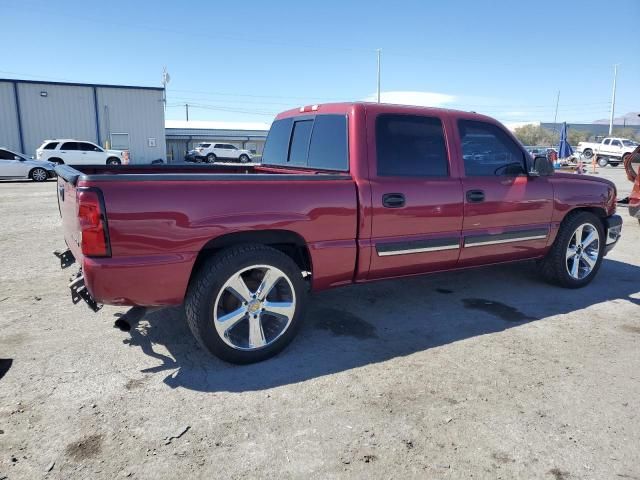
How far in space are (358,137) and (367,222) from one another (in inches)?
26.9

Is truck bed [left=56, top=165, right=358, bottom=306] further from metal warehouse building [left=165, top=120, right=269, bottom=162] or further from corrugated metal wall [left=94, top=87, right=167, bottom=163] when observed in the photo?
metal warehouse building [left=165, top=120, right=269, bottom=162]

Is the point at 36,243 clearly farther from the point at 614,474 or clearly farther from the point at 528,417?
the point at 614,474

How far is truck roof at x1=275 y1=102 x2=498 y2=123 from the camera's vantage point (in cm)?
386

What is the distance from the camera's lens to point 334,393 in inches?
118

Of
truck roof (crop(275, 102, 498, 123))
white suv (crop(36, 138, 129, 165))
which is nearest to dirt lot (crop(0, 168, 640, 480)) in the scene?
truck roof (crop(275, 102, 498, 123))

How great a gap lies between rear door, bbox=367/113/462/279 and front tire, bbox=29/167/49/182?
1999cm

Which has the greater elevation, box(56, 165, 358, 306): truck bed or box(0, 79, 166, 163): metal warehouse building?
box(0, 79, 166, 163): metal warehouse building

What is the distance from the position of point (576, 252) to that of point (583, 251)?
5.4 inches

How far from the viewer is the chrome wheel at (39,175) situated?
19589mm

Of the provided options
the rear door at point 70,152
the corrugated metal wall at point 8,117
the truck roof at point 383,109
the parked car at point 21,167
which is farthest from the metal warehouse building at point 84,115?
the truck roof at point 383,109

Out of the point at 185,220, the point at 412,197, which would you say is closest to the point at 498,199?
the point at 412,197

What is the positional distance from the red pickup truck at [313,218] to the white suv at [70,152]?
2124 cm

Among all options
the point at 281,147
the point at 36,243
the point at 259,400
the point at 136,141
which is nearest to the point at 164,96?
the point at 136,141

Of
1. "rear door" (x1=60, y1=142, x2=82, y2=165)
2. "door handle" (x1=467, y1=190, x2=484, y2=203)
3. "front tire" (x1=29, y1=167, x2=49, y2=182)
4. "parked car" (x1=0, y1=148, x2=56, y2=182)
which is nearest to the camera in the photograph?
"door handle" (x1=467, y1=190, x2=484, y2=203)
